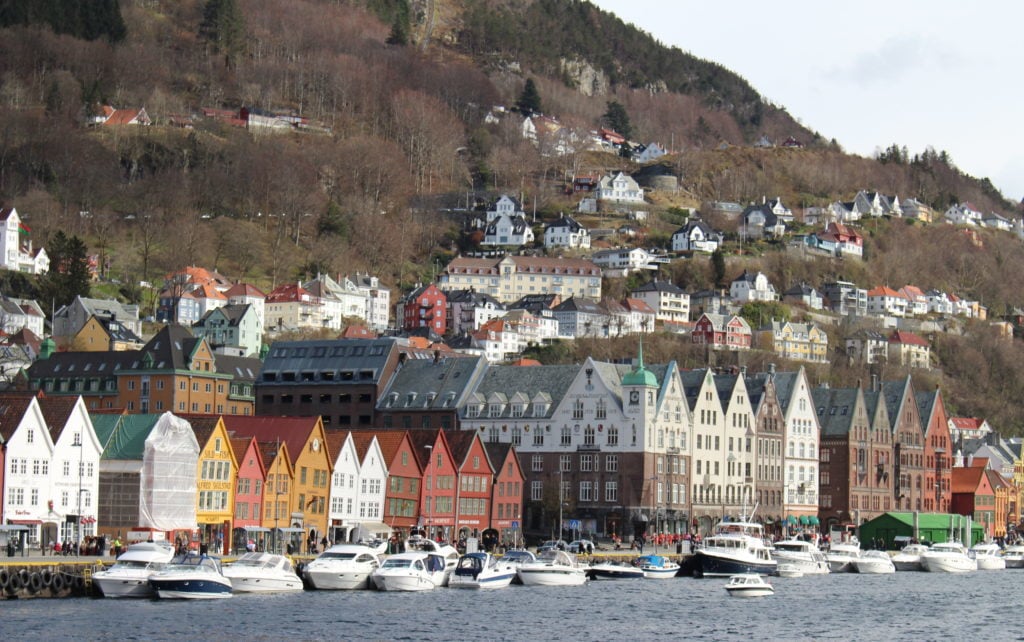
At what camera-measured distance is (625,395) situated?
12406 cm

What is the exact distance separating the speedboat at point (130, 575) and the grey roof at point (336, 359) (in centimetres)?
5560

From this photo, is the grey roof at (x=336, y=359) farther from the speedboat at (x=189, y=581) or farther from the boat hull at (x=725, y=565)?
the speedboat at (x=189, y=581)

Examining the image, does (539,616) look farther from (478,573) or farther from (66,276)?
(66,276)

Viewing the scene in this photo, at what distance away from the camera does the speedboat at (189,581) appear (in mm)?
74250

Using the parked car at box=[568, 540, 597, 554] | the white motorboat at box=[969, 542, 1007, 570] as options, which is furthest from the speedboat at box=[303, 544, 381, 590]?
the white motorboat at box=[969, 542, 1007, 570]

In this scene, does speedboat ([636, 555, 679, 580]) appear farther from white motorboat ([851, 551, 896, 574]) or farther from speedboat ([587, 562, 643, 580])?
white motorboat ([851, 551, 896, 574])

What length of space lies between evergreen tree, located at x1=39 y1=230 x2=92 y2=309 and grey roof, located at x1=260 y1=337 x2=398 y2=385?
61637 millimetres

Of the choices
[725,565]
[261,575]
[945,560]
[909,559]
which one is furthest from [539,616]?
[909,559]

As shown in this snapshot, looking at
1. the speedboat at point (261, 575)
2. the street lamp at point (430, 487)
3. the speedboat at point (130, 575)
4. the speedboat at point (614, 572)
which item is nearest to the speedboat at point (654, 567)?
the speedboat at point (614, 572)

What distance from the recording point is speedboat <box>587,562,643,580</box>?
322 feet

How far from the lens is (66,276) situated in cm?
19300

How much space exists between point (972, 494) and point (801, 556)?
6086 cm

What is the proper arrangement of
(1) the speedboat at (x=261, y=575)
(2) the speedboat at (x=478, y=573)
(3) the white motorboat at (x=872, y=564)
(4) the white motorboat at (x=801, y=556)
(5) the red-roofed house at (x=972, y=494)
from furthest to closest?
1. (5) the red-roofed house at (x=972, y=494)
2. (3) the white motorboat at (x=872, y=564)
3. (4) the white motorboat at (x=801, y=556)
4. (2) the speedboat at (x=478, y=573)
5. (1) the speedboat at (x=261, y=575)

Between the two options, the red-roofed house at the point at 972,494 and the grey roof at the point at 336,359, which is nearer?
the grey roof at the point at 336,359
